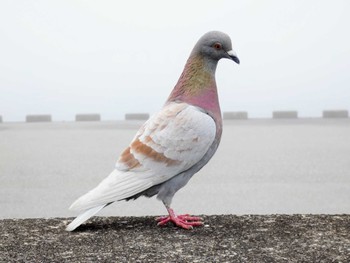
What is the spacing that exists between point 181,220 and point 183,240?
1.45 feet

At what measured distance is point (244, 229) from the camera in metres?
5.23

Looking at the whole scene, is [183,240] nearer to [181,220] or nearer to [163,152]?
[181,220]

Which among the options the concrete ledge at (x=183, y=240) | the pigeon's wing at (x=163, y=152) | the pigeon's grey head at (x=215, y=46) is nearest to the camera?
the concrete ledge at (x=183, y=240)

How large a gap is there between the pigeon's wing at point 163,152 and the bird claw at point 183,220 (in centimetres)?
40

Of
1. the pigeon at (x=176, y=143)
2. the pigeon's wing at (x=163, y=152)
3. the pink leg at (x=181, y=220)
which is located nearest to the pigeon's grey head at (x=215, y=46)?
the pigeon at (x=176, y=143)

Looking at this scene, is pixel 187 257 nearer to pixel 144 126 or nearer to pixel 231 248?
pixel 231 248

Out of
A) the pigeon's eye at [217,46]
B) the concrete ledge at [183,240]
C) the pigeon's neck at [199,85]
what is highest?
the pigeon's eye at [217,46]

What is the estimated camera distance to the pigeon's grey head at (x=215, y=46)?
5.16 meters

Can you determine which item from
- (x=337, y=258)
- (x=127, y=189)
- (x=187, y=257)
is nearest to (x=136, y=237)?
(x=127, y=189)

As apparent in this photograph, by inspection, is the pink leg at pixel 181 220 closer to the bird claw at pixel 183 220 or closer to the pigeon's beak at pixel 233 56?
the bird claw at pixel 183 220

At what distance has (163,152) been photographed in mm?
5047

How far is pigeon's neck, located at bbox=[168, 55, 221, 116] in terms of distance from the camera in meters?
5.17

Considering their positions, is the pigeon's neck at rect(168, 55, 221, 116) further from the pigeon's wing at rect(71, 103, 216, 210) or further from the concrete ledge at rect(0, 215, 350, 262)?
the concrete ledge at rect(0, 215, 350, 262)

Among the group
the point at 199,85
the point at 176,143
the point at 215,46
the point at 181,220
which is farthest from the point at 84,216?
the point at 215,46
